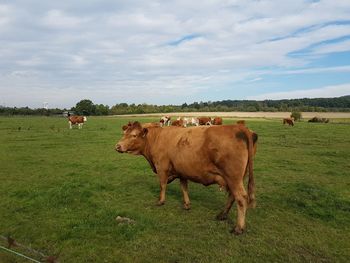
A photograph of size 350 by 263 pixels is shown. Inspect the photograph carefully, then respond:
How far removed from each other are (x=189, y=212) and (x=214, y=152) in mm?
1771

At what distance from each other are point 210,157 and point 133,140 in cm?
255

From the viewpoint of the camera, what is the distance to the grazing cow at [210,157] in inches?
254

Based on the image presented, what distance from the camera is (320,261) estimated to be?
532 centimetres

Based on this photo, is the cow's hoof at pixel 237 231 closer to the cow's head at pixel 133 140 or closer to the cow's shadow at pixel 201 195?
the cow's shadow at pixel 201 195

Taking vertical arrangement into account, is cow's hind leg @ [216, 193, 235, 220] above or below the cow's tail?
below

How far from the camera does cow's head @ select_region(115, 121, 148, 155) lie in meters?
8.53

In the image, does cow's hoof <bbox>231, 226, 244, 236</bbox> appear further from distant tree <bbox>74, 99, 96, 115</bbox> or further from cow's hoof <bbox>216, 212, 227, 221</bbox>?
distant tree <bbox>74, 99, 96, 115</bbox>

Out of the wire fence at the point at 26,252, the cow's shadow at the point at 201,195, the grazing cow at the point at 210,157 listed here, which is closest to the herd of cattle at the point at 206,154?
the grazing cow at the point at 210,157

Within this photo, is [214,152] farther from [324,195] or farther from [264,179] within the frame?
[264,179]

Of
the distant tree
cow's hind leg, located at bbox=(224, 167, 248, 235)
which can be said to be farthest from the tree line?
cow's hind leg, located at bbox=(224, 167, 248, 235)

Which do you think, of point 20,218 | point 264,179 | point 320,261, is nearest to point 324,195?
point 264,179

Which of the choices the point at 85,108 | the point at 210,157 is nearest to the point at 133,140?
the point at 210,157

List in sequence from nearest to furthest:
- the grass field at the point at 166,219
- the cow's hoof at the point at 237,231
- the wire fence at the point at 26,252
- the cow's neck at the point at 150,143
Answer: the wire fence at the point at 26,252 < the grass field at the point at 166,219 < the cow's hoof at the point at 237,231 < the cow's neck at the point at 150,143

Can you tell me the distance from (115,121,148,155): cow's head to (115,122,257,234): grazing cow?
0.06 meters
